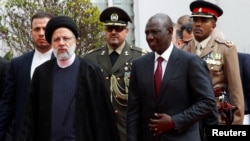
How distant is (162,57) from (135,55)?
5.24 ft

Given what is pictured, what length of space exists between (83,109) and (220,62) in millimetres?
1688

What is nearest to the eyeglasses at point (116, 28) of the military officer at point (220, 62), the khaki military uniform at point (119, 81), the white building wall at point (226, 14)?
the khaki military uniform at point (119, 81)

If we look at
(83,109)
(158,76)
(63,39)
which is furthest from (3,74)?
(158,76)

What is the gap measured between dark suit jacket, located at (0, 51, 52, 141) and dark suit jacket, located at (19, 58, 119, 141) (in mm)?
595

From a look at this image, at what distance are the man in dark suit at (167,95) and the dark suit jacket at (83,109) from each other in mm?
237

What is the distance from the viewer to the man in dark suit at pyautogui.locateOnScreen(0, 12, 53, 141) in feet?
22.4

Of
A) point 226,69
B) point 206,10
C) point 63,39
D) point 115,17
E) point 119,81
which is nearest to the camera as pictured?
point 63,39

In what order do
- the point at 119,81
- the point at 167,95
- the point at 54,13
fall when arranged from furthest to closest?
1. the point at 54,13
2. the point at 119,81
3. the point at 167,95

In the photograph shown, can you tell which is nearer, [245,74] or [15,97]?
[15,97]

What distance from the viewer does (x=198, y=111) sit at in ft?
19.0

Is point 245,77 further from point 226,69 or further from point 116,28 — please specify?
point 116,28

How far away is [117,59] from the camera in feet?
24.6

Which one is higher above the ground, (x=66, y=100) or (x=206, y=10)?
(x=206, y=10)

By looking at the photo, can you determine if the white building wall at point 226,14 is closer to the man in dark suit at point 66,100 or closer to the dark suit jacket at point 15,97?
the dark suit jacket at point 15,97
